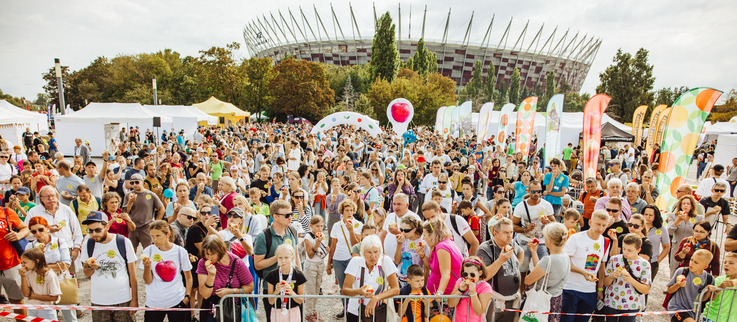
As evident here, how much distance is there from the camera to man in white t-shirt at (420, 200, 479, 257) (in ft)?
12.2

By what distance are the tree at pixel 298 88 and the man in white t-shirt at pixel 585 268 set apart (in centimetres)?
3703

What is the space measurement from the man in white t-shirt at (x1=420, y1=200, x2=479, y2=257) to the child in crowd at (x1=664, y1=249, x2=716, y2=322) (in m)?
1.72

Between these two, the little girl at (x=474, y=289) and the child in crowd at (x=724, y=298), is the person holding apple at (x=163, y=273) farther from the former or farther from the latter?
the child in crowd at (x=724, y=298)

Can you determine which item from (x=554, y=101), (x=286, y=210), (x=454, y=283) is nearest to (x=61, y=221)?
(x=286, y=210)

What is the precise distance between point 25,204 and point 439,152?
278 inches

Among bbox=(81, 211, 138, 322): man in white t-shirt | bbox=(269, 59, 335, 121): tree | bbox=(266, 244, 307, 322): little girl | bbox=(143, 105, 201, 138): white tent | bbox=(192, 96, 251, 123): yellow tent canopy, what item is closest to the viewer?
bbox=(266, 244, 307, 322): little girl

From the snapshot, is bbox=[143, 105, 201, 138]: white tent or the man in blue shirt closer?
the man in blue shirt

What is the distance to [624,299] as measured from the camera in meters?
3.19

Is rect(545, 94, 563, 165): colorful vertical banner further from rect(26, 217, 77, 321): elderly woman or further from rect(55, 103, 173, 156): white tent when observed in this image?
rect(55, 103, 173, 156): white tent

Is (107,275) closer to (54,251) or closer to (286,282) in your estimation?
(54,251)

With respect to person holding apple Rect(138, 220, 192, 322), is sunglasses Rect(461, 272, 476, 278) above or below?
above

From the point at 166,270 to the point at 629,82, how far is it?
36666 millimetres

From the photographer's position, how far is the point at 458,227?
12.5 feet

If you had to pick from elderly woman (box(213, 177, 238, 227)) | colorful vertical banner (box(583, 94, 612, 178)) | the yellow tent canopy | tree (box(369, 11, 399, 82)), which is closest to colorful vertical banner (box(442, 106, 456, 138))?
colorful vertical banner (box(583, 94, 612, 178))
